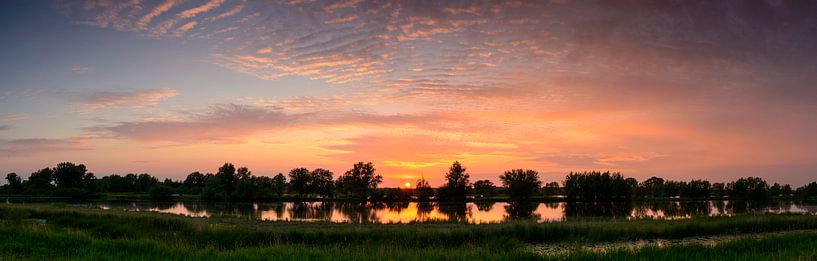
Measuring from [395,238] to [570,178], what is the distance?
4582 inches

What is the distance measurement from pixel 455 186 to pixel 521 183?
16636 millimetres

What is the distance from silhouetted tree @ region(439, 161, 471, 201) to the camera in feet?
410

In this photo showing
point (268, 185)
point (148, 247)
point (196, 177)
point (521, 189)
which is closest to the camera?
point (148, 247)

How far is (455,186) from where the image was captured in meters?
125

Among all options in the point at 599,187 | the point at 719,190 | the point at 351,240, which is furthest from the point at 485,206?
the point at 719,190

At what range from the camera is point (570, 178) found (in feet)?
438

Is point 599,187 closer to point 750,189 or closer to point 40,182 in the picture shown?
point 750,189

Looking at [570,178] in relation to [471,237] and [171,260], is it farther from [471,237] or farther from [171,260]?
[171,260]

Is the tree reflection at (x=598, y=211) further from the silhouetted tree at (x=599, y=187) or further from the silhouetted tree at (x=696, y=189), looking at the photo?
the silhouetted tree at (x=696, y=189)

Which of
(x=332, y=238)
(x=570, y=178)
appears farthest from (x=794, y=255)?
(x=570, y=178)

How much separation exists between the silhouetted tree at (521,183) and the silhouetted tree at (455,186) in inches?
390

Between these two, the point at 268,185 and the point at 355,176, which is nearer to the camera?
the point at 355,176

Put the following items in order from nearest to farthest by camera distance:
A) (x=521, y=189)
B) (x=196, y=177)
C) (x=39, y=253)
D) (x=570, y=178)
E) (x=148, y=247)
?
1. (x=39, y=253)
2. (x=148, y=247)
3. (x=521, y=189)
4. (x=570, y=178)
5. (x=196, y=177)

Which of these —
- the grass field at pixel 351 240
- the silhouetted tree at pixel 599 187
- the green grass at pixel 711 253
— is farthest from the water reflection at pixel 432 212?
the silhouetted tree at pixel 599 187
